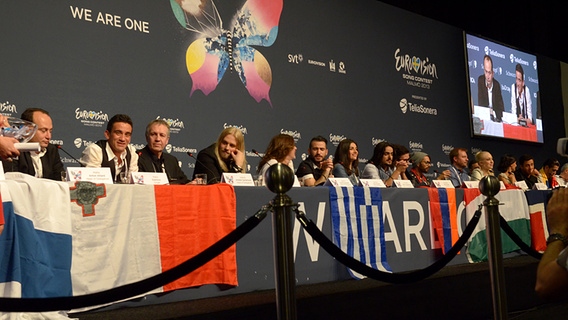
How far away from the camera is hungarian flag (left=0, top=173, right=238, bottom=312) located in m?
2.39

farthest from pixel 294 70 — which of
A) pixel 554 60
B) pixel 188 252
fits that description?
pixel 554 60

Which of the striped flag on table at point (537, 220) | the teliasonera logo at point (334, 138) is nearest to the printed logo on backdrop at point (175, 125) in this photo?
the teliasonera logo at point (334, 138)

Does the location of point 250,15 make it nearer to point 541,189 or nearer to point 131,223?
point 541,189

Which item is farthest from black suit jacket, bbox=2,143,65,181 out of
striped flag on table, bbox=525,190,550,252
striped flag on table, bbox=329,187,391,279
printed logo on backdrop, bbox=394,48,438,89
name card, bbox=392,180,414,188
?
printed logo on backdrop, bbox=394,48,438,89

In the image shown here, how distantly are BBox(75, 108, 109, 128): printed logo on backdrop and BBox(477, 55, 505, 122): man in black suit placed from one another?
5458 millimetres

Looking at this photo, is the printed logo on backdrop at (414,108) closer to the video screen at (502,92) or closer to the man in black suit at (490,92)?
the video screen at (502,92)

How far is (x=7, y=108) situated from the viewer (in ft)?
15.3

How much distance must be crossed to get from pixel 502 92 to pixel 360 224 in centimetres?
625

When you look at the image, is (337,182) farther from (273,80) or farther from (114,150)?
(273,80)

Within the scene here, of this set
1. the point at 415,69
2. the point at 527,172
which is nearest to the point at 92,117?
the point at 415,69

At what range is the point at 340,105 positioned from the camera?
730cm

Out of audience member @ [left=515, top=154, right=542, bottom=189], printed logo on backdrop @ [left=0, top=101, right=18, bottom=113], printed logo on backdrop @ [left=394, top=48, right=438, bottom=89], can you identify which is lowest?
audience member @ [left=515, top=154, right=542, bottom=189]

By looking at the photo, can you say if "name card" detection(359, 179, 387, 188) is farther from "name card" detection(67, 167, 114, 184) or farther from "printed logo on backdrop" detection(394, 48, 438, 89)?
"printed logo on backdrop" detection(394, 48, 438, 89)

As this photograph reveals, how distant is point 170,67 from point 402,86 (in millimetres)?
3399
